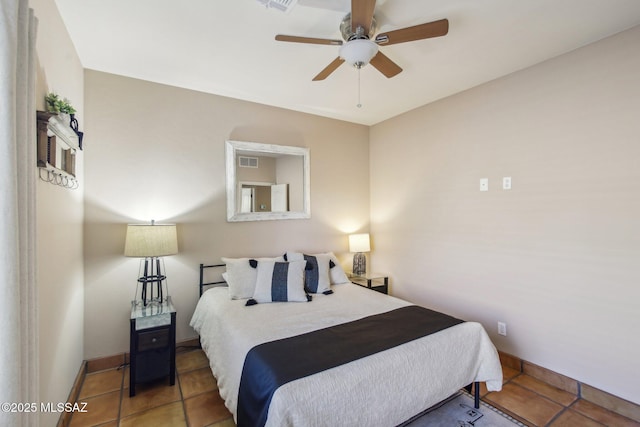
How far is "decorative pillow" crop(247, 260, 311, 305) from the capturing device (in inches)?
104

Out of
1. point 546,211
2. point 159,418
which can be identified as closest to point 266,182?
point 159,418

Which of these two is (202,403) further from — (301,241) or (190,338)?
(301,241)

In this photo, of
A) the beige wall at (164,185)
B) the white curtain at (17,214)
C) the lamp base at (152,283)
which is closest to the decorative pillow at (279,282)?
the beige wall at (164,185)

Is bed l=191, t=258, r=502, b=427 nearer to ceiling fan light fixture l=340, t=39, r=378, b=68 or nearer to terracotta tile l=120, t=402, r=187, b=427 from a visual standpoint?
terracotta tile l=120, t=402, r=187, b=427

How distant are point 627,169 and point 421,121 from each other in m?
1.89

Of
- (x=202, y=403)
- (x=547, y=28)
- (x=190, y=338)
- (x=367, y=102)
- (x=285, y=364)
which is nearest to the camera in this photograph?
(x=285, y=364)

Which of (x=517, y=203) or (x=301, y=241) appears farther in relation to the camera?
(x=301, y=241)

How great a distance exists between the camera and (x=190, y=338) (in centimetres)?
297

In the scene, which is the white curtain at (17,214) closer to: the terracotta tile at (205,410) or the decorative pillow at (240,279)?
the terracotta tile at (205,410)

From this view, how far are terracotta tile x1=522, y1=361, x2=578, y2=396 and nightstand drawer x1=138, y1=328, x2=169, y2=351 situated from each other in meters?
3.05

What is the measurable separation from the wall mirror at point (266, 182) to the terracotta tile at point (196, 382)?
4.80 ft

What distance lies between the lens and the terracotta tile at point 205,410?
6.54 feet

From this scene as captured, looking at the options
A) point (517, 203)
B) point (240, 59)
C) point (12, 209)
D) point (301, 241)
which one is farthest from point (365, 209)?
point (12, 209)

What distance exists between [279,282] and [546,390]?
234 cm
